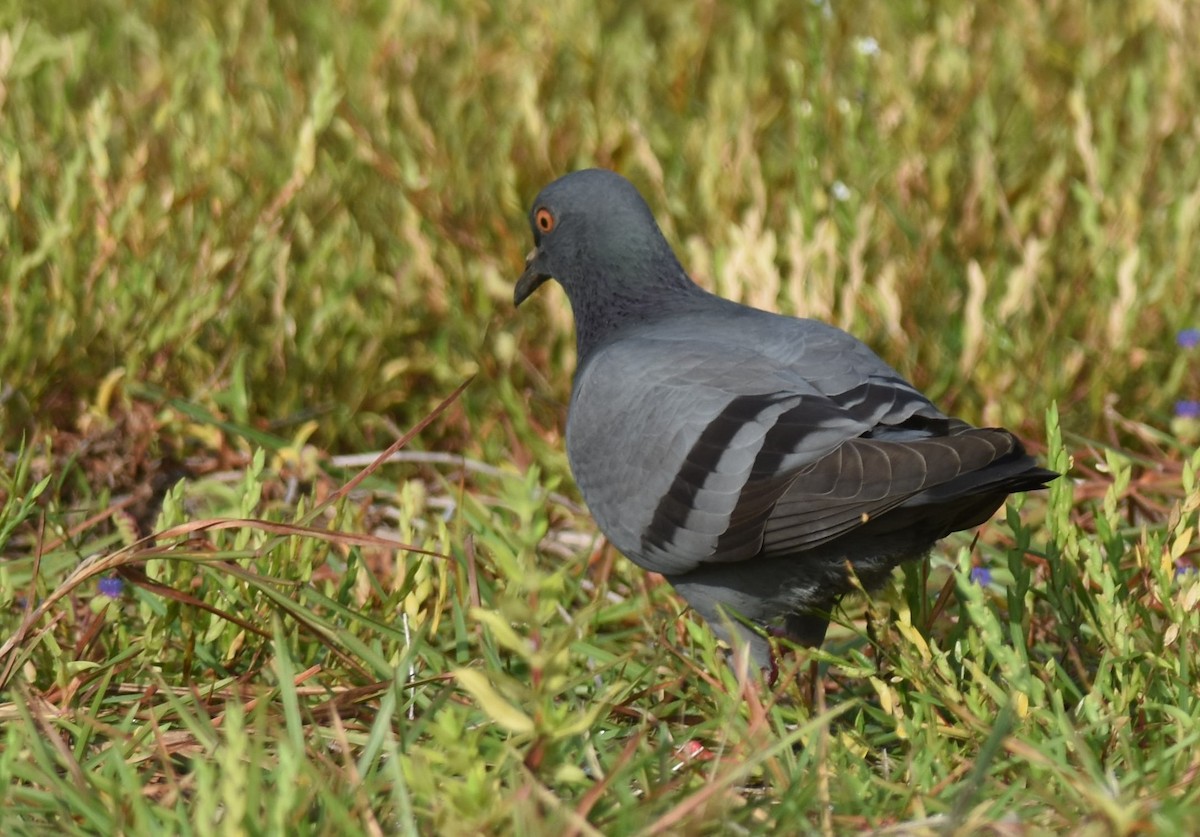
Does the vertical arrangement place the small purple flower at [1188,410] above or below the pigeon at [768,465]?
below

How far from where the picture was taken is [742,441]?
2.77 m

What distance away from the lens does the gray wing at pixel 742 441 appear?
2.63 meters

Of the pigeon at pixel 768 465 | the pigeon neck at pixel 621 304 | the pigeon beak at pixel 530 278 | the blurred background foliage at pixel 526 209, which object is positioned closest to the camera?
the pigeon at pixel 768 465

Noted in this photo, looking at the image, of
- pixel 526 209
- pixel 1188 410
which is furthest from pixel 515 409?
pixel 1188 410

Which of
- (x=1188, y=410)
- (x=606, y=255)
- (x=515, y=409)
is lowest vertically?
Answer: (x=515, y=409)

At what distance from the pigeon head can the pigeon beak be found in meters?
0.12

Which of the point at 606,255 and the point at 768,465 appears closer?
the point at 768,465

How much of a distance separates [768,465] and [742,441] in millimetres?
71

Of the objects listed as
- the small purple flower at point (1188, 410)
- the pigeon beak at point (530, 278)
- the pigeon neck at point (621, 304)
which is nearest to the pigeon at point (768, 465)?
the pigeon neck at point (621, 304)

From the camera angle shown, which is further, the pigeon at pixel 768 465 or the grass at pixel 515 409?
the pigeon at pixel 768 465

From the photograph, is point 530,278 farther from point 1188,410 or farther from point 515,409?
point 1188,410

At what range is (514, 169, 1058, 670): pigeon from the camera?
2.59 m

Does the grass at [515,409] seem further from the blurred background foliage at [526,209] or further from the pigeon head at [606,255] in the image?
the pigeon head at [606,255]

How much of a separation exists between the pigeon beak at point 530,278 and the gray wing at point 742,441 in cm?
67
